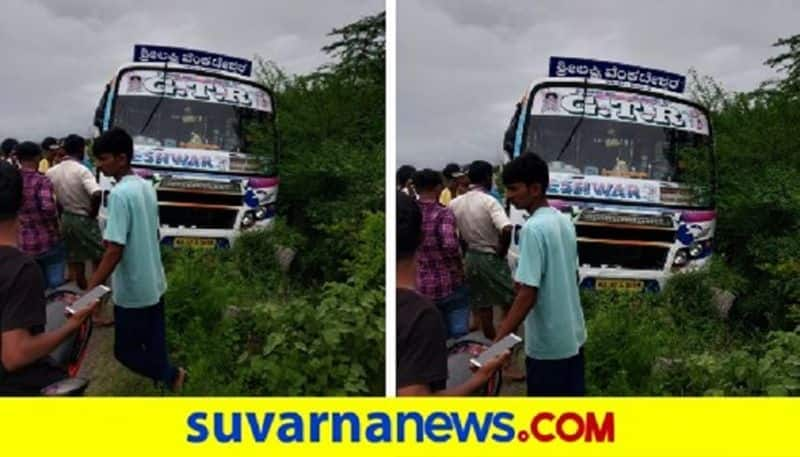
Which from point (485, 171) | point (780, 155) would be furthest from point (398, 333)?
point (780, 155)

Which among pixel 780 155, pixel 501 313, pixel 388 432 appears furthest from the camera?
pixel 780 155

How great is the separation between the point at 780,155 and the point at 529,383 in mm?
1380

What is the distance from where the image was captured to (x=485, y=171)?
297cm

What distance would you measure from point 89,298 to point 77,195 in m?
0.57

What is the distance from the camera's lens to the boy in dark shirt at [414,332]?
95.8 inches

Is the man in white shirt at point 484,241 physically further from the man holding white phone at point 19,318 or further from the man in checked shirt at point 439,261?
the man holding white phone at point 19,318

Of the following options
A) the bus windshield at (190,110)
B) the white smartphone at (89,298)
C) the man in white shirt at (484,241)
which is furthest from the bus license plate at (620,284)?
the white smartphone at (89,298)

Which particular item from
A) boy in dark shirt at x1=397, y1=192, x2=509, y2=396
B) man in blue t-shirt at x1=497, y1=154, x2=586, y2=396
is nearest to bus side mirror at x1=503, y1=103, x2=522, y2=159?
man in blue t-shirt at x1=497, y1=154, x2=586, y2=396

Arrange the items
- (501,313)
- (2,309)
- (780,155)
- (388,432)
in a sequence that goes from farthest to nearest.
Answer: (780,155), (501,313), (388,432), (2,309)

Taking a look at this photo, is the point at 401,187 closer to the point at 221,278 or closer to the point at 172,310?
the point at 221,278

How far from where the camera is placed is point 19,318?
2.40 m

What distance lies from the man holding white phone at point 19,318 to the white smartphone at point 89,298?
0.05m

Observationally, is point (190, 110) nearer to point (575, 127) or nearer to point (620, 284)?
point (575, 127)

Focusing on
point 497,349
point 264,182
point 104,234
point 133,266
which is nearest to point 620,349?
point 497,349
